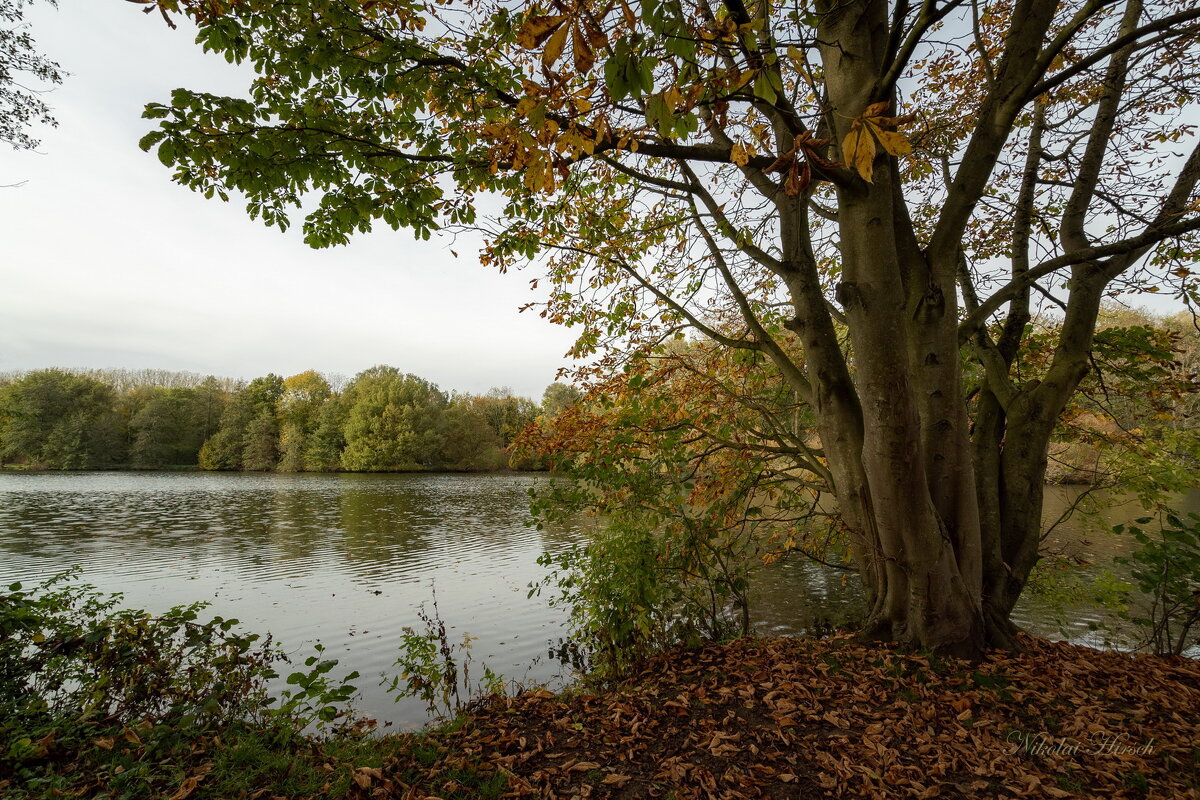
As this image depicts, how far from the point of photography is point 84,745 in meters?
3.21

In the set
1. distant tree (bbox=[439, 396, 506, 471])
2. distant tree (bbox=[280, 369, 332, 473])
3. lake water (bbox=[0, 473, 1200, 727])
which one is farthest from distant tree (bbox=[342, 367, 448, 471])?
lake water (bbox=[0, 473, 1200, 727])

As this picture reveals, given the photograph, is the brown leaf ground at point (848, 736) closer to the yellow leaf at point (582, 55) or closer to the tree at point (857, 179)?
the tree at point (857, 179)

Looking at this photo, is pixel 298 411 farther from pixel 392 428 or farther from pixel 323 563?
pixel 323 563

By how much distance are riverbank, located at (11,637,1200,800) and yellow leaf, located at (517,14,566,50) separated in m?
3.55

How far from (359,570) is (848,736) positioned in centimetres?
1165

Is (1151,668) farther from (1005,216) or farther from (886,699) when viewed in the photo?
(1005,216)

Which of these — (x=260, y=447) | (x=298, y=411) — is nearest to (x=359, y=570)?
(x=260, y=447)

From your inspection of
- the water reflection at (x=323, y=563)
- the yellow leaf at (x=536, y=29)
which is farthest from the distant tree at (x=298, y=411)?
the yellow leaf at (x=536, y=29)

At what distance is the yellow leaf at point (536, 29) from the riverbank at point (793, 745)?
3548mm

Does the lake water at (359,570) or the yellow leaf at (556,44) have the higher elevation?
the yellow leaf at (556,44)

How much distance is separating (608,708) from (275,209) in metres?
4.85

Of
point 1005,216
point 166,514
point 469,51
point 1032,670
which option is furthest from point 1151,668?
point 166,514

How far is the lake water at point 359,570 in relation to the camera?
7.96 metres

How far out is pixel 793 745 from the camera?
10.4 ft
